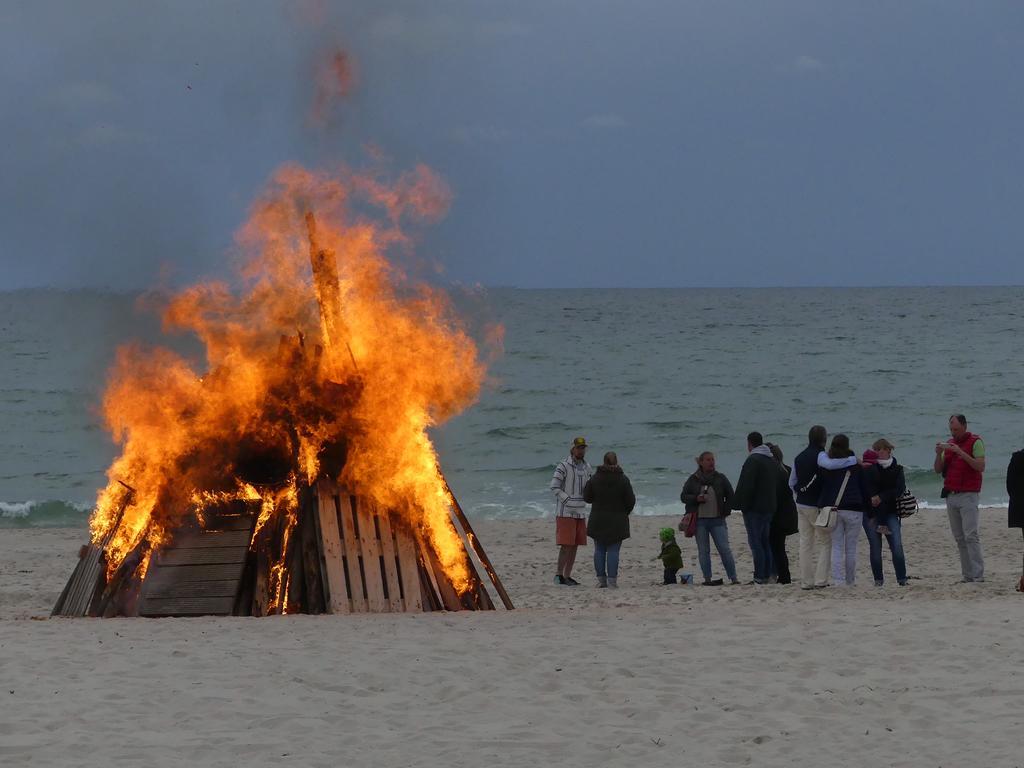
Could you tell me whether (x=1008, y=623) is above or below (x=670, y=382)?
below

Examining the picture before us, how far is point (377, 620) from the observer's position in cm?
1209

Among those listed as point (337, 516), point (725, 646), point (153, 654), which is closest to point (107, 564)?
point (337, 516)

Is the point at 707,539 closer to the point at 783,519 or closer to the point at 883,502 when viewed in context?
the point at 783,519

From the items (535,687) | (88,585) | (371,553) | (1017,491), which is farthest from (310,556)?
(1017,491)

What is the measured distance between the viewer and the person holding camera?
50.7 feet

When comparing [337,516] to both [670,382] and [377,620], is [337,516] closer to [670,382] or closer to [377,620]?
[377,620]

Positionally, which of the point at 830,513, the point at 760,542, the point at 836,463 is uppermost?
the point at 836,463

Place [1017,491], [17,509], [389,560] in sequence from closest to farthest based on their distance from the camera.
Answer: [389,560], [1017,491], [17,509]

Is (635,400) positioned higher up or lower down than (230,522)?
higher up

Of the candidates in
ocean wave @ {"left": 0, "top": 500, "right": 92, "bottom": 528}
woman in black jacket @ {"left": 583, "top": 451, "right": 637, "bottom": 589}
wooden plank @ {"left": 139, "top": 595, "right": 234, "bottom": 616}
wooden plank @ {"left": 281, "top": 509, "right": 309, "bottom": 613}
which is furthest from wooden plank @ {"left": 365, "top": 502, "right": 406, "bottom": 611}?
ocean wave @ {"left": 0, "top": 500, "right": 92, "bottom": 528}

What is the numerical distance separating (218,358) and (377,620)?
11.7ft

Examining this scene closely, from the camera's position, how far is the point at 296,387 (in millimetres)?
13570

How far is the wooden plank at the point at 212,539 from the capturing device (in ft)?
42.4

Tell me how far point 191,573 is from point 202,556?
186mm
